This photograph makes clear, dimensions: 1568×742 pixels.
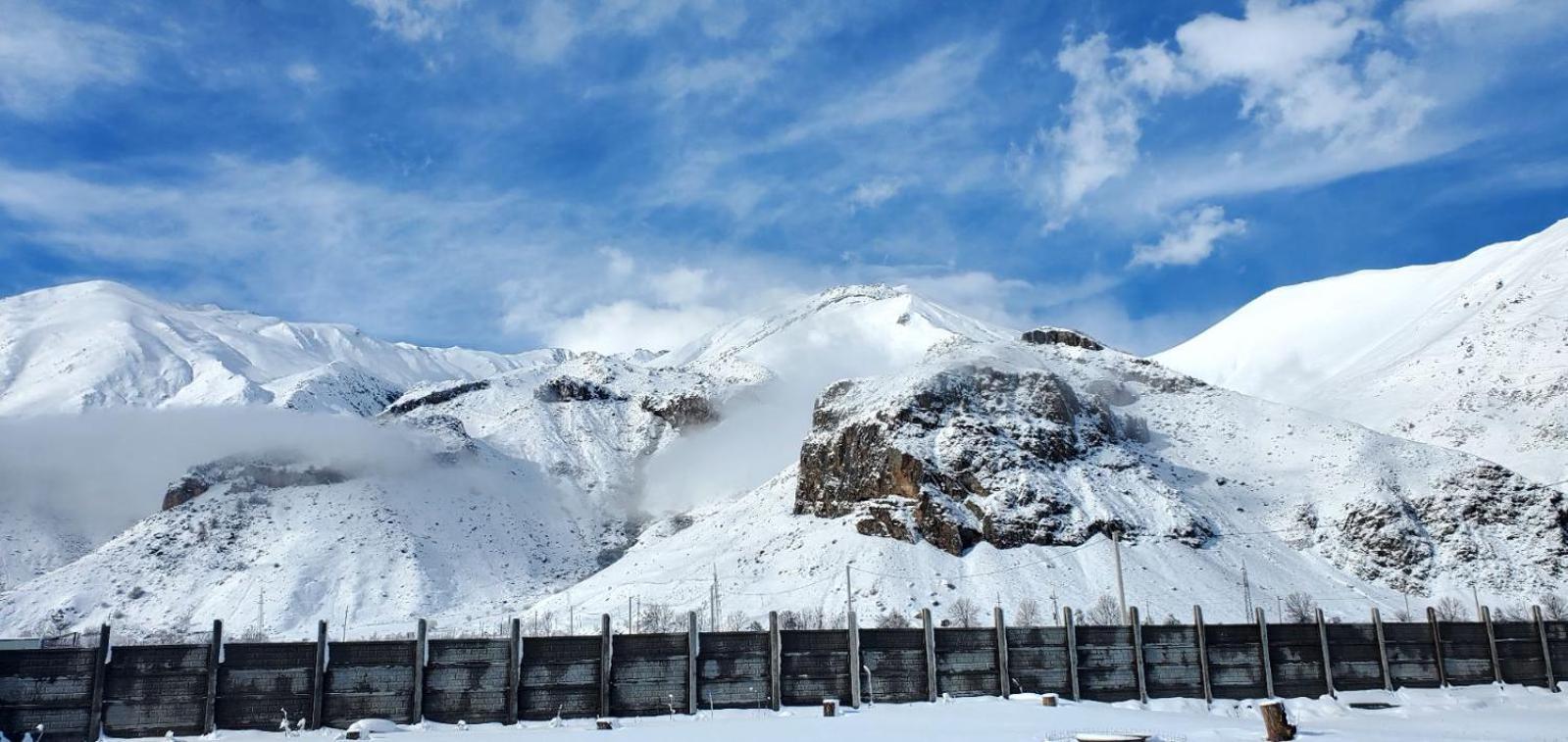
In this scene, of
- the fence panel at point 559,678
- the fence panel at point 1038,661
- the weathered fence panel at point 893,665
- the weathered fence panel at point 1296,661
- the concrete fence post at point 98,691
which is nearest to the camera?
the concrete fence post at point 98,691

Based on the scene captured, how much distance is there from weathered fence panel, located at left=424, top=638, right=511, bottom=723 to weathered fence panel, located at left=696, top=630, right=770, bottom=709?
436cm

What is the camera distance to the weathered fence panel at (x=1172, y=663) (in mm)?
27922

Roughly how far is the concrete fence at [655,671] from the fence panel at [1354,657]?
5 centimetres

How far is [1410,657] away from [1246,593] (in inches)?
2524

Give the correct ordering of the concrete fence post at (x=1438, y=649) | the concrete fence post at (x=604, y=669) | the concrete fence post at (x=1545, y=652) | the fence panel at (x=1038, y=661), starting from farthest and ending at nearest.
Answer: the concrete fence post at (x=1545, y=652) < the concrete fence post at (x=1438, y=649) < the fence panel at (x=1038, y=661) < the concrete fence post at (x=604, y=669)

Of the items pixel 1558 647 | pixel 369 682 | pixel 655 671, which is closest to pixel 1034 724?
pixel 655 671

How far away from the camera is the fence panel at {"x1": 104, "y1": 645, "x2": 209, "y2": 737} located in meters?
22.2

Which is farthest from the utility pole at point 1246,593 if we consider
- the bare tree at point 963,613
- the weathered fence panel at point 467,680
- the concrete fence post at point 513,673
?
the weathered fence panel at point 467,680

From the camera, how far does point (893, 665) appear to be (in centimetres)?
2605

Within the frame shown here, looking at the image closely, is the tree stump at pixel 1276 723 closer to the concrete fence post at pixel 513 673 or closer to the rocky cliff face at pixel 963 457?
the concrete fence post at pixel 513 673

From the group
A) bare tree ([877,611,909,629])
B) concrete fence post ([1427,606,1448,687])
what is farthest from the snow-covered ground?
bare tree ([877,611,909,629])

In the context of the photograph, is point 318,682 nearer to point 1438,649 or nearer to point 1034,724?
point 1034,724

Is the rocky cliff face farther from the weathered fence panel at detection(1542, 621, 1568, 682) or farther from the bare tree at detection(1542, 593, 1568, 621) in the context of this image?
the weathered fence panel at detection(1542, 621, 1568, 682)

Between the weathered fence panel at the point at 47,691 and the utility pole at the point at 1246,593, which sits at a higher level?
the utility pole at the point at 1246,593
